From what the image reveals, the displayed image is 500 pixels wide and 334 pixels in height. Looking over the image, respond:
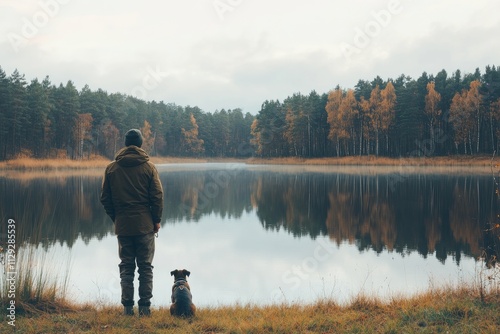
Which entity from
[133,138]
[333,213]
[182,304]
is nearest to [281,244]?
[333,213]

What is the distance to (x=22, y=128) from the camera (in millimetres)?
63688

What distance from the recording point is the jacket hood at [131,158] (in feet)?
19.8

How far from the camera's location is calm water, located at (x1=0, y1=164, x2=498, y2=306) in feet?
30.3

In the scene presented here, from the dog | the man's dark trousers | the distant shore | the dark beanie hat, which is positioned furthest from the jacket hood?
the distant shore

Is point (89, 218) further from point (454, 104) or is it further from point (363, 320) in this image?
point (454, 104)

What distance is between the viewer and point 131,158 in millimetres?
6027

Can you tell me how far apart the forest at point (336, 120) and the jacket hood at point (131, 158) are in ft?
200

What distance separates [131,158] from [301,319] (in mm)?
3441

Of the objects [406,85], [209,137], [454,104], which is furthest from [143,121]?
[454,104]

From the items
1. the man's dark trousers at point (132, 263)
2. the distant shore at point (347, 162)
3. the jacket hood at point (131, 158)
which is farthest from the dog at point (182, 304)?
the distant shore at point (347, 162)

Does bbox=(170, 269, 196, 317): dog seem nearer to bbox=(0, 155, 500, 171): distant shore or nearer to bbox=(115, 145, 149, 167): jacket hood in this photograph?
bbox=(115, 145, 149, 167): jacket hood

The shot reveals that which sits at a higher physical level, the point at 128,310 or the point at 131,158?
the point at 131,158

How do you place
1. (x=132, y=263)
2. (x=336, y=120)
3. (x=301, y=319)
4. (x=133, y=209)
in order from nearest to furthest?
(x=301, y=319)
(x=133, y=209)
(x=132, y=263)
(x=336, y=120)

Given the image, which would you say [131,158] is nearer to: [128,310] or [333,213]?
[128,310]
